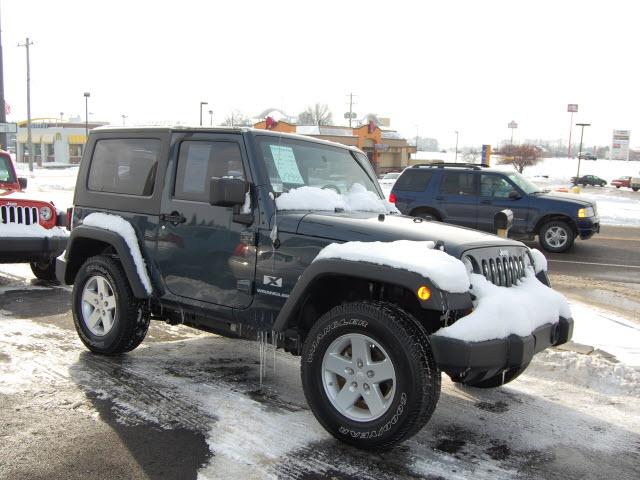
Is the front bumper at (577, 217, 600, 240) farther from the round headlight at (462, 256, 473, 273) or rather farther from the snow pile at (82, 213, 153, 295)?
the snow pile at (82, 213, 153, 295)

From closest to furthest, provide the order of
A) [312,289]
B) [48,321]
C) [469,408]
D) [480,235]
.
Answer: [312,289] → [480,235] → [469,408] → [48,321]

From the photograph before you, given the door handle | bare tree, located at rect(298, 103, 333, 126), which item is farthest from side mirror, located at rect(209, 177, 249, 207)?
bare tree, located at rect(298, 103, 333, 126)

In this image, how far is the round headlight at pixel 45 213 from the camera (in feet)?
26.6

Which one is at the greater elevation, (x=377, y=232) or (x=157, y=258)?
(x=377, y=232)

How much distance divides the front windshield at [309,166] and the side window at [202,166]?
0.78ft

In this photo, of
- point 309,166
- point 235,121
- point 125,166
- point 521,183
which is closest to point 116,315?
point 125,166

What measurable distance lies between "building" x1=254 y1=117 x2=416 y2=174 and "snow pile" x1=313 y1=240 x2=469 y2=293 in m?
45.9

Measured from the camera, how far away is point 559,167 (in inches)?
4122

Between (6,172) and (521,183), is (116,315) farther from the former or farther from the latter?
(521,183)

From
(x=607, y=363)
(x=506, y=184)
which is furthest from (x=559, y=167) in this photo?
(x=607, y=363)

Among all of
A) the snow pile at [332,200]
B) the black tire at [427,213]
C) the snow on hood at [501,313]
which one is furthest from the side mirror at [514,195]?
the snow on hood at [501,313]

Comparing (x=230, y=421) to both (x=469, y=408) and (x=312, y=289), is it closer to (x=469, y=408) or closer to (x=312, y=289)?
(x=312, y=289)

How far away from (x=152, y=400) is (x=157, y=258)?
3.76 ft

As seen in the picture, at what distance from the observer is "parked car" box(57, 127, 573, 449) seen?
343 cm
